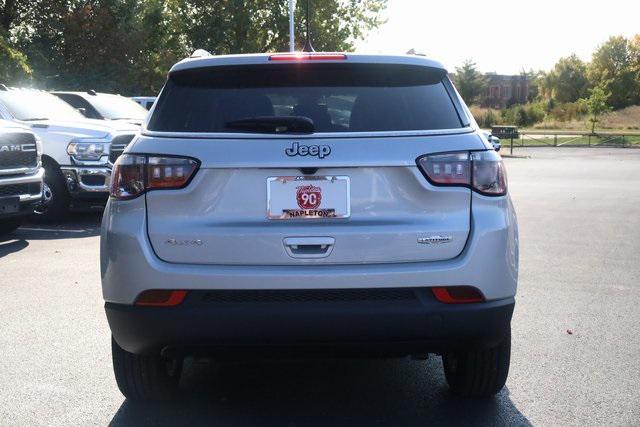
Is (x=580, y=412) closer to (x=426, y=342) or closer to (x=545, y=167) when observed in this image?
(x=426, y=342)

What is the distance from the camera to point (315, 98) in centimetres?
370

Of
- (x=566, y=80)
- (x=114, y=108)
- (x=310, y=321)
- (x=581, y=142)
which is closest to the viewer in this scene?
(x=310, y=321)

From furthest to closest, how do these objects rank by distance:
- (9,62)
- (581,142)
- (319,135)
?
(581,142) < (9,62) < (319,135)

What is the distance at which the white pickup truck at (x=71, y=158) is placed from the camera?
11602 millimetres

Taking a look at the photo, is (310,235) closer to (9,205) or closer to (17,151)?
(9,205)

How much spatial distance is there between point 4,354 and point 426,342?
2.91 m

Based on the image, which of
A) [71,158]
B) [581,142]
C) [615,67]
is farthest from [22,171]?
[615,67]

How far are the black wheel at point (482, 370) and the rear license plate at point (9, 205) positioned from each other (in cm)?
672

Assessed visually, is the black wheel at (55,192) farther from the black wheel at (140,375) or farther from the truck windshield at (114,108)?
the black wheel at (140,375)

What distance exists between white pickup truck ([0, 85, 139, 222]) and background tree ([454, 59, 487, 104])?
105 meters

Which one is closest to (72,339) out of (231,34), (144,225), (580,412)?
(144,225)

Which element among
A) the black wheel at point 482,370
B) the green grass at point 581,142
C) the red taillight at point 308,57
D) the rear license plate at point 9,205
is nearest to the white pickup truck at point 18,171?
the rear license plate at point 9,205

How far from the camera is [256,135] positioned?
3557 mm

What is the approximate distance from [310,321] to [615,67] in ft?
352
